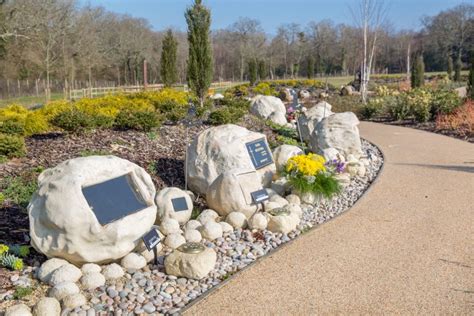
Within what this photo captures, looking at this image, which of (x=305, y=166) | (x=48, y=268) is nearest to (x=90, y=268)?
(x=48, y=268)

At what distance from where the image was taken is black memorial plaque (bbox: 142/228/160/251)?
422 cm

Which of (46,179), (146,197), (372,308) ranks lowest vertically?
(372,308)

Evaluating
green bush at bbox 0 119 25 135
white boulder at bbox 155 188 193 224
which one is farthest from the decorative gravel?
green bush at bbox 0 119 25 135

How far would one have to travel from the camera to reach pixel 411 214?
6.18 meters

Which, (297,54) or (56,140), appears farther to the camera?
(297,54)

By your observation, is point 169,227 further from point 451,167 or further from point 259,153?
point 451,167

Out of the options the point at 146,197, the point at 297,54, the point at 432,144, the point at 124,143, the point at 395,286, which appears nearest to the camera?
the point at 395,286

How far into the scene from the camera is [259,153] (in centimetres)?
689

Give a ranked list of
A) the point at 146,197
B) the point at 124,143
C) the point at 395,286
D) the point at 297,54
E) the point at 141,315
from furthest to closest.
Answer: the point at 297,54 → the point at 124,143 → the point at 146,197 → the point at 395,286 → the point at 141,315

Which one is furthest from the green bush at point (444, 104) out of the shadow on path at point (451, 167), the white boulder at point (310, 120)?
the shadow on path at point (451, 167)

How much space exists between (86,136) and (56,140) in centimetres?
51

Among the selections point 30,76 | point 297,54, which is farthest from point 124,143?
point 297,54

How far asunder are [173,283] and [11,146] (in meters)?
4.32

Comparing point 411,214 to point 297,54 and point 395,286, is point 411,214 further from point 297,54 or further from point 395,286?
point 297,54
